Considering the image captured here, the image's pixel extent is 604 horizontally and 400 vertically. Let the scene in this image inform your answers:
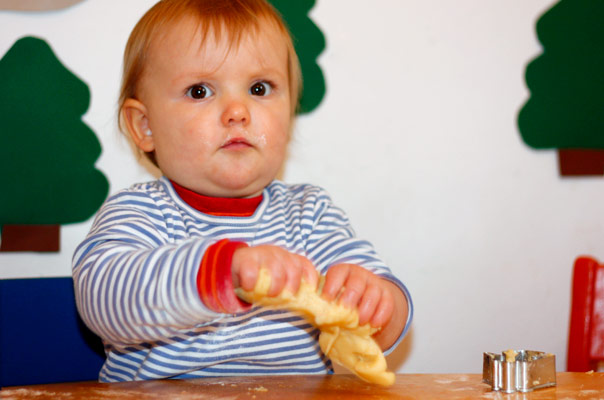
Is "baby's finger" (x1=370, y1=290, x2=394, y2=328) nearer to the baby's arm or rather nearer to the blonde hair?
the baby's arm

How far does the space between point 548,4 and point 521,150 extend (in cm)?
29

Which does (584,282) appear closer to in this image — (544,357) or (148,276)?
(544,357)

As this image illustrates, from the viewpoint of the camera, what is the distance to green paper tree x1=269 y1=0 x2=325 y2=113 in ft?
3.96

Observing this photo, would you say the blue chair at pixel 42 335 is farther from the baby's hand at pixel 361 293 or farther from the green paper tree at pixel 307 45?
the green paper tree at pixel 307 45

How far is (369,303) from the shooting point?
72 cm

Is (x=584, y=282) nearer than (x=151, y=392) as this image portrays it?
No

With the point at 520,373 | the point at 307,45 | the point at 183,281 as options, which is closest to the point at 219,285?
the point at 183,281

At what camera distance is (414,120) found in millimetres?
1300

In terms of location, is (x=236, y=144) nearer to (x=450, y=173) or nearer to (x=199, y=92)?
(x=199, y=92)

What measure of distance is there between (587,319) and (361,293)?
1.31ft

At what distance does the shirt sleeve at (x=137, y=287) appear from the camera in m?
0.66

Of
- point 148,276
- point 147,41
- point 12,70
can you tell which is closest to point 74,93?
point 12,70

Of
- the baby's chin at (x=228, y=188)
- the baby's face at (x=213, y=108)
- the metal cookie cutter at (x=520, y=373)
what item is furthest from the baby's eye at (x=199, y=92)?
the metal cookie cutter at (x=520, y=373)

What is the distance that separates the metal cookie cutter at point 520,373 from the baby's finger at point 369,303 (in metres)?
0.13
